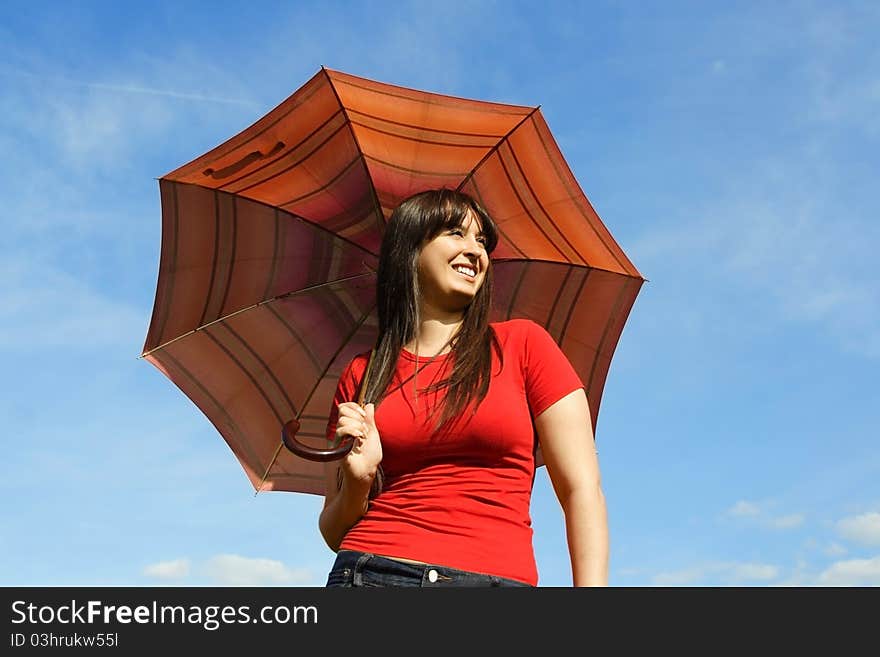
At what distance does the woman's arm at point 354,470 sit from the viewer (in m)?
3.26

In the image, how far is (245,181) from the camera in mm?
4645

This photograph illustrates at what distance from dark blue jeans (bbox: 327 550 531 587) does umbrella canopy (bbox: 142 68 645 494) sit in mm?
1770

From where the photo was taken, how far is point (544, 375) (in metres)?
3.30

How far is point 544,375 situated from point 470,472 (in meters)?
0.44

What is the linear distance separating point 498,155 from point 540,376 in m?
1.56

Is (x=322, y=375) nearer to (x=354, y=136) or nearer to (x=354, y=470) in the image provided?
(x=354, y=136)

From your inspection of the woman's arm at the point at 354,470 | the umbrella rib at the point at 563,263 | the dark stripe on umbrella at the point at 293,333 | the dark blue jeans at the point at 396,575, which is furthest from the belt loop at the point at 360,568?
the umbrella rib at the point at 563,263

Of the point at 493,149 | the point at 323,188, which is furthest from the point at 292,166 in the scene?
the point at 493,149

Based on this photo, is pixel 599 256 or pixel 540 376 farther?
pixel 599 256

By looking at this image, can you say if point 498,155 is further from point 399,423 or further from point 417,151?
point 399,423

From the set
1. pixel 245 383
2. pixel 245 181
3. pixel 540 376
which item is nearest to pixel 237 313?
pixel 245 383

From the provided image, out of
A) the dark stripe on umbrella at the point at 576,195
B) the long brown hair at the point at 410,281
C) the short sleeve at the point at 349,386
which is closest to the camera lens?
the long brown hair at the point at 410,281

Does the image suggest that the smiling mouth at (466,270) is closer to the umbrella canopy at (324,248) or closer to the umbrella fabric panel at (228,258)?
the umbrella canopy at (324,248)

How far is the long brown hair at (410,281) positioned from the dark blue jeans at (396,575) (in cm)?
67
